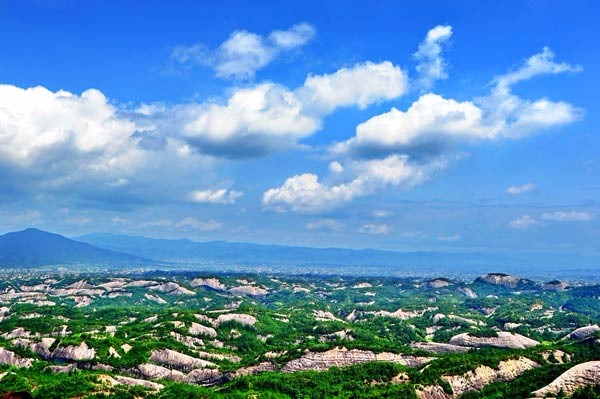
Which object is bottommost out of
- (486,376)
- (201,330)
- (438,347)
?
(438,347)

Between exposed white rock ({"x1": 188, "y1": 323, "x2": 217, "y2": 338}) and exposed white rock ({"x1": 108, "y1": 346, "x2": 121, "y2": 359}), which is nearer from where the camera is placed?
exposed white rock ({"x1": 108, "y1": 346, "x2": 121, "y2": 359})

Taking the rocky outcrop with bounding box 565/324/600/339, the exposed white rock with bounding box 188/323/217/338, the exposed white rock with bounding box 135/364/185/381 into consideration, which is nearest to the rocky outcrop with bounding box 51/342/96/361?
the exposed white rock with bounding box 135/364/185/381

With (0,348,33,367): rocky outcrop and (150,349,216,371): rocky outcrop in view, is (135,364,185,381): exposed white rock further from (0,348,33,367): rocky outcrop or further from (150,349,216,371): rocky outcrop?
(0,348,33,367): rocky outcrop

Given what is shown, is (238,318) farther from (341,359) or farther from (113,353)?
(341,359)

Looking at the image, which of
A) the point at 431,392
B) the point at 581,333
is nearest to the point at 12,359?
the point at 431,392

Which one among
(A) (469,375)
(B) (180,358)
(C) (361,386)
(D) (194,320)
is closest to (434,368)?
(A) (469,375)
